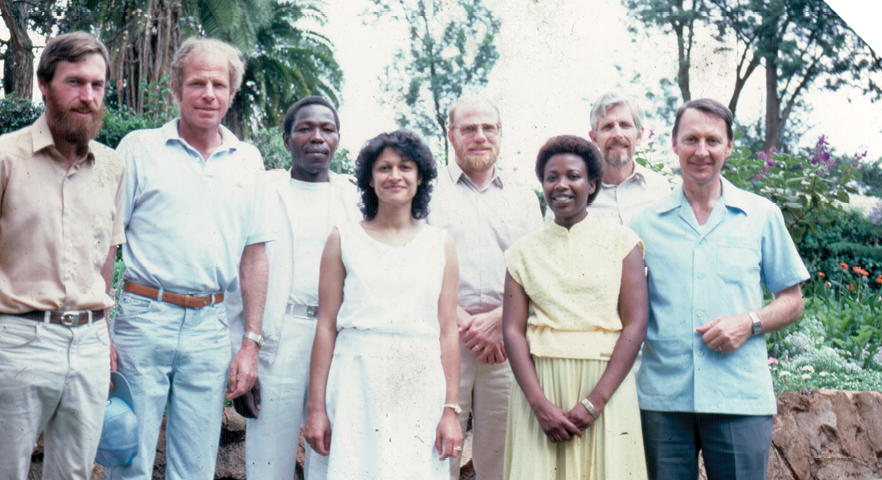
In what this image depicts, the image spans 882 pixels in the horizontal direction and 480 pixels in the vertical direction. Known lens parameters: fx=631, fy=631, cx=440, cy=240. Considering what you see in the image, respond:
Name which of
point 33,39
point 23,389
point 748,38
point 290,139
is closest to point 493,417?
point 290,139

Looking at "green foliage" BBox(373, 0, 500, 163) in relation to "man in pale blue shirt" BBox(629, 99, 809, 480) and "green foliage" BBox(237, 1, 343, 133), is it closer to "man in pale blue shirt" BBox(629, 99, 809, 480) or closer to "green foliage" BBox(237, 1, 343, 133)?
"green foliage" BBox(237, 1, 343, 133)

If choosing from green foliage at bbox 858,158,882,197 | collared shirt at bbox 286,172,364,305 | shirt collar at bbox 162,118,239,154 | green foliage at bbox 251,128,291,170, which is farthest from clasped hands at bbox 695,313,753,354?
green foliage at bbox 251,128,291,170

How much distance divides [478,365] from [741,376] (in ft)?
3.72

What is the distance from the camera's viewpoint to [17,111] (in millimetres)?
5277

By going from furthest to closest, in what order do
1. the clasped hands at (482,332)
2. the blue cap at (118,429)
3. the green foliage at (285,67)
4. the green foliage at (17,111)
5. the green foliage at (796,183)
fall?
the green foliage at (17,111) → the green foliage at (796,183) → the green foliage at (285,67) → the clasped hands at (482,332) → the blue cap at (118,429)

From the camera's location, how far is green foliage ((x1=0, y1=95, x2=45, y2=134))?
17.0 feet

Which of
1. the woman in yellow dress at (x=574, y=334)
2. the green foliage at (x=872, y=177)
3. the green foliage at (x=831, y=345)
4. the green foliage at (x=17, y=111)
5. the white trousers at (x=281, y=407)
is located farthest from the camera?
the green foliage at (x=17, y=111)

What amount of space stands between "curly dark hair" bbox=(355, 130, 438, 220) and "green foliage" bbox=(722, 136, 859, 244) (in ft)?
10.1

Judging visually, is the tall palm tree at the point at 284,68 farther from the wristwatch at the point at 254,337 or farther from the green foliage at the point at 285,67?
the wristwatch at the point at 254,337

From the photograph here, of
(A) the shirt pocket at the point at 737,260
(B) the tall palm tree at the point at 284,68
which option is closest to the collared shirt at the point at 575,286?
(A) the shirt pocket at the point at 737,260

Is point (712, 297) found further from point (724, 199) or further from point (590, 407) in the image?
point (590, 407)

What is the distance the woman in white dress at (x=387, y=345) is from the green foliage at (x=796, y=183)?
10.6 feet

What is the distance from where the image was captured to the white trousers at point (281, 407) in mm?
2562

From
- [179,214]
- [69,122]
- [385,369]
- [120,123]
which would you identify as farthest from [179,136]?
[120,123]
